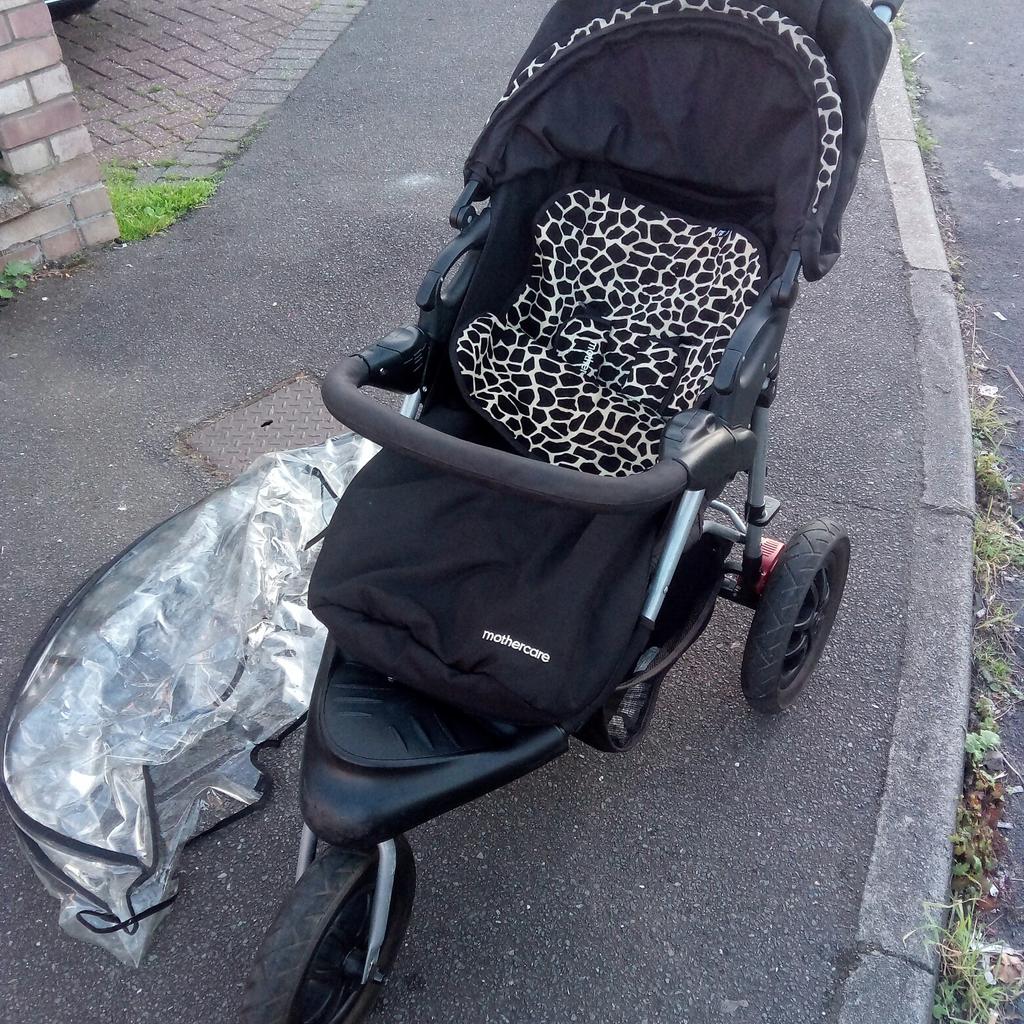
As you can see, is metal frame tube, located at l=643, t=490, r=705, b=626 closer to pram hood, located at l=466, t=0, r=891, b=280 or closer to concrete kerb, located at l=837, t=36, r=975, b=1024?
pram hood, located at l=466, t=0, r=891, b=280

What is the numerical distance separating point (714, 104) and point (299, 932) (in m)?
2.03

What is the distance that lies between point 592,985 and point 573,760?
1.85 ft

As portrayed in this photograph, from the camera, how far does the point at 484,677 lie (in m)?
1.78

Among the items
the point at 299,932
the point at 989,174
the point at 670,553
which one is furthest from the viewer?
the point at 989,174

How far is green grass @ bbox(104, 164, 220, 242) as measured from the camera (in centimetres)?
438

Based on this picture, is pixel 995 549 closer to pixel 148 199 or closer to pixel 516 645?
pixel 516 645

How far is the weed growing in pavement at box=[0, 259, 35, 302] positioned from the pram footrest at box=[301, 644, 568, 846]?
2.99 meters

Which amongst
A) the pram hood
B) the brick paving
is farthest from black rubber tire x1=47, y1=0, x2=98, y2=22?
the pram hood

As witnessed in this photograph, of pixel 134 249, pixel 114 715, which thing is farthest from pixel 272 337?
pixel 114 715

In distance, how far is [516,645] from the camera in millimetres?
1799

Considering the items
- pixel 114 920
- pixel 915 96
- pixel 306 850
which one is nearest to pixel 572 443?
pixel 306 850

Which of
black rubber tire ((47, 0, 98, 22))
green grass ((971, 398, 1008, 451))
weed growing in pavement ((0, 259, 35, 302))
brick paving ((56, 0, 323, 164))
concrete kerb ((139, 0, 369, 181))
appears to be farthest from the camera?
black rubber tire ((47, 0, 98, 22))

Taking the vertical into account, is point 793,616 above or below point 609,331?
below

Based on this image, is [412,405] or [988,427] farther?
[988,427]
